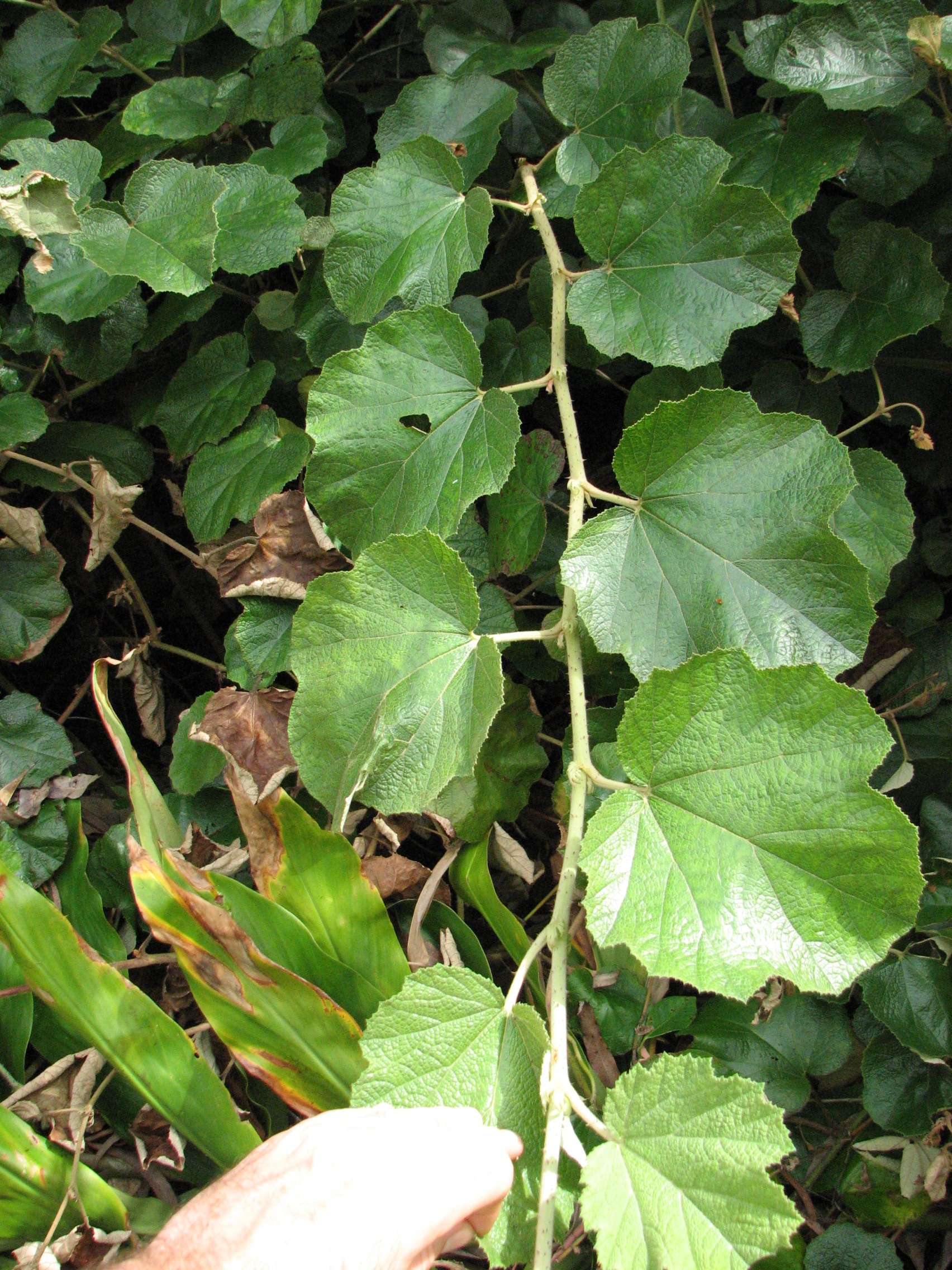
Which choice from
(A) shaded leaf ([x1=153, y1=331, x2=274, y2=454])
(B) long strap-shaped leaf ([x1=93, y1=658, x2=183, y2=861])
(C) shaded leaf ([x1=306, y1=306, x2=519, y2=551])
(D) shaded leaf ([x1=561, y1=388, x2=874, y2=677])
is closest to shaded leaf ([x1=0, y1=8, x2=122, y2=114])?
(A) shaded leaf ([x1=153, y1=331, x2=274, y2=454])

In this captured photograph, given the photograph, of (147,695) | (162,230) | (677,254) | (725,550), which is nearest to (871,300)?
(677,254)

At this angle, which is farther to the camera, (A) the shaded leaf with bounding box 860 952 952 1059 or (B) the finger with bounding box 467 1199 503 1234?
(A) the shaded leaf with bounding box 860 952 952 1059

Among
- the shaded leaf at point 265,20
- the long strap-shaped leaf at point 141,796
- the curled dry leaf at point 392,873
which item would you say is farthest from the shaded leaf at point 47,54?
the curled dry leaf at point 392,873

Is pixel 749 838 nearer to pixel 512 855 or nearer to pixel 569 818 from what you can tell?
pixel 569 818

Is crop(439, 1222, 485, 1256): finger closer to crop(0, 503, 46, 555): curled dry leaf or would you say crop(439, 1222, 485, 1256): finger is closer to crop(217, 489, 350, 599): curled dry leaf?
crop(217, 489, 350, 599): curled dry leaf

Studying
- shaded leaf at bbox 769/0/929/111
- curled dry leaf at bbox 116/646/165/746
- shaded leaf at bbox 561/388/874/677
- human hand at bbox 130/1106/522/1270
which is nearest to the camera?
human hand at bbox 130/1106/522/1270

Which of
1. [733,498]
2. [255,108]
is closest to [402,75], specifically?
[255,108]

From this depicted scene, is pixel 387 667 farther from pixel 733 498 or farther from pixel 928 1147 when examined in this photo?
pixel 928 1147

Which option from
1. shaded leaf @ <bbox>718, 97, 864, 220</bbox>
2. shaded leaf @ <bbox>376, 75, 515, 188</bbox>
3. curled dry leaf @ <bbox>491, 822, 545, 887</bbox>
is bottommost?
curled dry leaf @ <bbox>491, 822, 545, 887</bbox>
